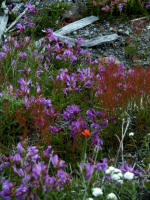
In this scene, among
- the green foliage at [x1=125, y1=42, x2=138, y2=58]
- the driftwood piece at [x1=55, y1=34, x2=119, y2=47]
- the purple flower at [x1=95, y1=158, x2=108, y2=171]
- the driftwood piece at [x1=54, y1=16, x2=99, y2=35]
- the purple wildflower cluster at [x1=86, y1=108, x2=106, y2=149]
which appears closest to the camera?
the purple flower at [x1=95, y1=158, x2=108, y2=171]

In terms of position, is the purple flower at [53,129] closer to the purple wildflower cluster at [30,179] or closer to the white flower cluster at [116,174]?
the purple wildflower cluster at [30,179]

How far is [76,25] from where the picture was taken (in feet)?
24.0

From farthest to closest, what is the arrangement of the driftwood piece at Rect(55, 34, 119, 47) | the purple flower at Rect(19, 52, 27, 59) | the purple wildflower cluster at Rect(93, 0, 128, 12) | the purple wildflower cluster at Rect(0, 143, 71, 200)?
the purple wildflower cluster at Rect(93, 0, 128, 12)
the driftwood piece at Rect(55, 34, 119, 47)
the purple flower at Rect(19, 52, 27, 59)
the purple wildflower cluster at Rect(0, 143, 71, 200)

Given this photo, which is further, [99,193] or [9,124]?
[9,124]

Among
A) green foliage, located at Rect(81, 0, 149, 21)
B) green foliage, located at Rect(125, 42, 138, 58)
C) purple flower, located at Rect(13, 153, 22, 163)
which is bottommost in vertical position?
green foliage, located at Rect(125, 42, 138, 58)

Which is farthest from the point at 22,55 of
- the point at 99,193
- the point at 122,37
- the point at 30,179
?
the point at 99,193

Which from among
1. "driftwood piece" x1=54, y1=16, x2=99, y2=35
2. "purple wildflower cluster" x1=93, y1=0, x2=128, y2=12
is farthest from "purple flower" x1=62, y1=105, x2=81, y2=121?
"purple wildflower cluster" x1=93, y1=0, x2=128, y2=12

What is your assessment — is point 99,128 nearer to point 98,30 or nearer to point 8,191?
point 8,191

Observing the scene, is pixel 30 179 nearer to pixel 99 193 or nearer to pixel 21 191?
pixel 21 191

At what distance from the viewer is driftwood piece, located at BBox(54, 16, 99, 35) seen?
278 inches

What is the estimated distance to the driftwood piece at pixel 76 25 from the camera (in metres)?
7.05

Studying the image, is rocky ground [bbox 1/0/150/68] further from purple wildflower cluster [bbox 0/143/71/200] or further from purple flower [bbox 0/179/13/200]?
purple flower [bbox 0/179/13/200]

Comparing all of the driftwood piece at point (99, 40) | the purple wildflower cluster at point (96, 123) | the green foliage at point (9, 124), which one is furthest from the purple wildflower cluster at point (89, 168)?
the driftwood piece at point (99, 40)

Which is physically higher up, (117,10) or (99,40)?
(117,10)
